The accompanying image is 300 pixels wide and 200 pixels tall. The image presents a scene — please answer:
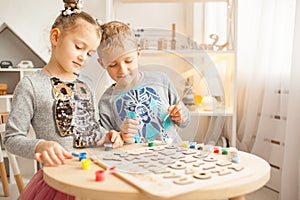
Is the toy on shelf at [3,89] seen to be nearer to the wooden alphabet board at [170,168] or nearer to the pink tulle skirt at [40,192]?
the pink tulle skirt at [40,192]

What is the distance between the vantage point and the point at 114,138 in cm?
94

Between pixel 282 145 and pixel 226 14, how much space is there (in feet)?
2.87

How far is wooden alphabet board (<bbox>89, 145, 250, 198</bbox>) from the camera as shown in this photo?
2.11ft

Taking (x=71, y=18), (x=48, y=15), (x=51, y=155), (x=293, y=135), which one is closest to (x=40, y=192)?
(x=51, y=155)

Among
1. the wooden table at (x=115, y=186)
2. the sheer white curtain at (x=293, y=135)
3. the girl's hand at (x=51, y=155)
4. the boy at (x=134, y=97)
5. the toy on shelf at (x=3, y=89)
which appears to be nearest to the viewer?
the wooden table at (x=115, y=186)

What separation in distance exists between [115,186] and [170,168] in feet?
0.45

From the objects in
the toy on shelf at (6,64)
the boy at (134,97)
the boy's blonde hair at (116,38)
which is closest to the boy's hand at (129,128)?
the boy at (134,97)

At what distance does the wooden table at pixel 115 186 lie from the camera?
62 cm

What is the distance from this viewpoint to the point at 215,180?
0.67 metres

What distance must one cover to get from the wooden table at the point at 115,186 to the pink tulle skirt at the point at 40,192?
0.14 metres

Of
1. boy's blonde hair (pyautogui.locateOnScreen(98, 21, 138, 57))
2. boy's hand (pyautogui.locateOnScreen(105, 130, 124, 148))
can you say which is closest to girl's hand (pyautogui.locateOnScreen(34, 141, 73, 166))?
boy's hand (pyautogui.locateOnScreen(105, 130, 124, 148))

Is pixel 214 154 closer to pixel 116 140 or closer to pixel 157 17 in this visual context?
pixel 116 140

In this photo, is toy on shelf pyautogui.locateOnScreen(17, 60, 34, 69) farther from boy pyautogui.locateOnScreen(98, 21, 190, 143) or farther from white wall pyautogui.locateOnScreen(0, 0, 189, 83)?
boy pyautogui.locateOnScreen(98, 21, 190, 143)

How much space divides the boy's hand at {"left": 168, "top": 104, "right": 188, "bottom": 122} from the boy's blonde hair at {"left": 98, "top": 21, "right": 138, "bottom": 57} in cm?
18
